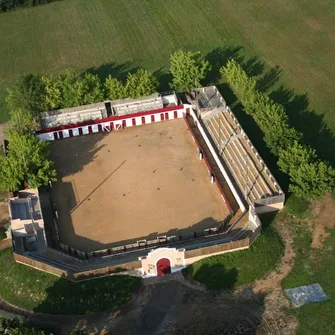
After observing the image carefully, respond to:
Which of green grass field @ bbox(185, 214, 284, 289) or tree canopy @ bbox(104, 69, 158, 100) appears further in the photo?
tree canopy @ bbox(104, 69, 158, 100)

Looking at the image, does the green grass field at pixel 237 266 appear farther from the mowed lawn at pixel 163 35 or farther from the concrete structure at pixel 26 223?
the mowed lawn at pixel 163 35

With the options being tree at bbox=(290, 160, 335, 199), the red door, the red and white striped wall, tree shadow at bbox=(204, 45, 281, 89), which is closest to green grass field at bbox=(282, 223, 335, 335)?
tree at bbox=(290, 160, 335, 199)

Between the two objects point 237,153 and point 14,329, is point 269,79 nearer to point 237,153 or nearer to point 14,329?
point 237,153

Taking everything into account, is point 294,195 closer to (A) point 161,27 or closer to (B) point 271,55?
(B) point 271,55

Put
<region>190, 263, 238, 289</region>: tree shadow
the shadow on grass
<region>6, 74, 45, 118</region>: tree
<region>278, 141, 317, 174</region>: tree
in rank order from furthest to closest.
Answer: <region>6, 74, 45, 118</region>: tree → <region>278, 141, 317, 174</region>: tree → <region>190, 263, 238, 289</region>: tree shadow → the shadow on grass

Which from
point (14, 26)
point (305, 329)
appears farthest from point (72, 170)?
point (14, 26)

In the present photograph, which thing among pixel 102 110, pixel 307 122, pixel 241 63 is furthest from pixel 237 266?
pixel 241 63

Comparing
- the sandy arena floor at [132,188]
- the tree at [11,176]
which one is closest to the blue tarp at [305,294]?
the sandy arena floor at [132,188]

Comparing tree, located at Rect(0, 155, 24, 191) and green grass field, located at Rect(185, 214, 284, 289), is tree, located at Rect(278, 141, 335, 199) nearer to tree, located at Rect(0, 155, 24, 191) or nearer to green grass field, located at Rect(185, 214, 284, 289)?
green grass field, located at Rect(185, 214, 284, 289)
